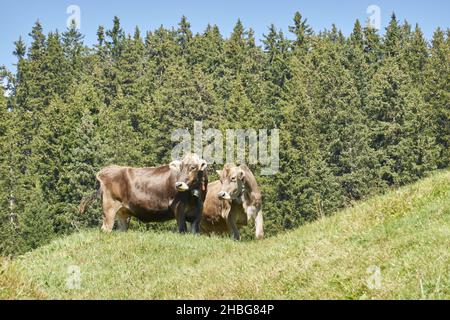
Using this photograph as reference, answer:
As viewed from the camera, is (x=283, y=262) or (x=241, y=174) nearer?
(x=283, y=262)

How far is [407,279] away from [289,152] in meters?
62.1

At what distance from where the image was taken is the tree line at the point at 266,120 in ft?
211

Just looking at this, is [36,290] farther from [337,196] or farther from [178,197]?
[337,196]

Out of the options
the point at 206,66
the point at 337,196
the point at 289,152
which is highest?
the point at 206,66

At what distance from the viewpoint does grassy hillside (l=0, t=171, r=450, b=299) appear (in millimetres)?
7078

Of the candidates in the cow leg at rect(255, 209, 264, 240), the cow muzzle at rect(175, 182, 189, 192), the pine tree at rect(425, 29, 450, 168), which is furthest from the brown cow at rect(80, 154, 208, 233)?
the pine tree at rect(425, 29, 450, 168)

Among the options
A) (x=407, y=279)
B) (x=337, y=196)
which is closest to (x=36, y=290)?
(x=407, y=279)

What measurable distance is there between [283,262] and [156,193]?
9523mm

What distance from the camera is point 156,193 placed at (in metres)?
18.2

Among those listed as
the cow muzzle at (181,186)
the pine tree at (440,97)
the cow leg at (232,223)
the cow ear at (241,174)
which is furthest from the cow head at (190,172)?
the pine tree at (440,97)

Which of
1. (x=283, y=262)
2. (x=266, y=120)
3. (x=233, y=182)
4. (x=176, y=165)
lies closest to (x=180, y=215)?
(x=176, y=165)

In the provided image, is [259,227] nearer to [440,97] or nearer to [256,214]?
[256,214]

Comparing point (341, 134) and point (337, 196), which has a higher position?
point (341, 134)
